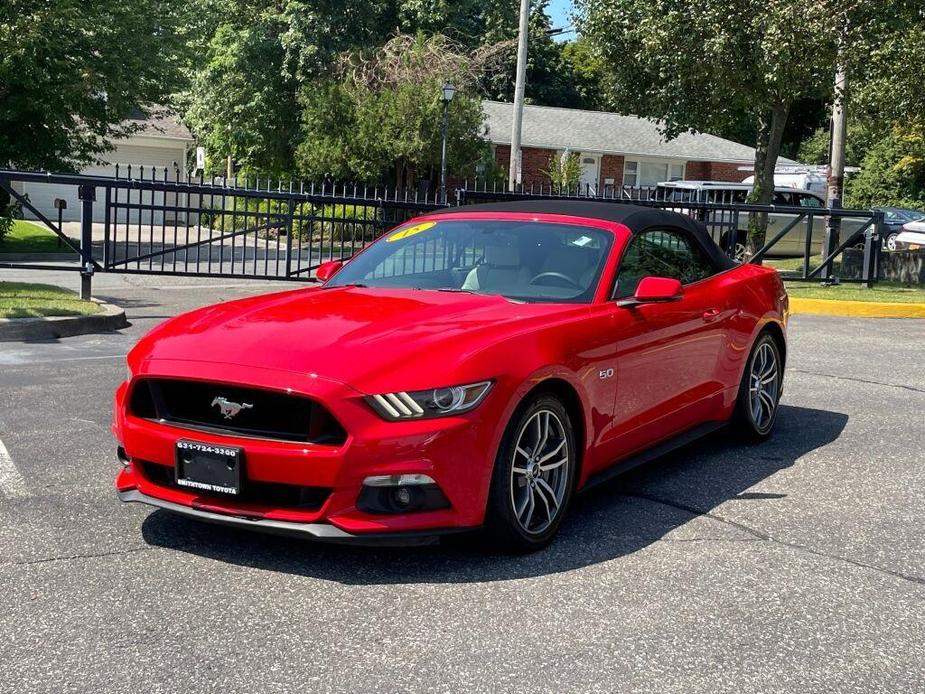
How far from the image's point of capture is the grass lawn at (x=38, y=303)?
11.7m

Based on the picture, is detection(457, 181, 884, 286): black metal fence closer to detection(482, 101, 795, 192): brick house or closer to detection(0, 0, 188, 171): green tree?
detection(0, 0, 188, 171): green tree

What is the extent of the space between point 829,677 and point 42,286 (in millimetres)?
13054

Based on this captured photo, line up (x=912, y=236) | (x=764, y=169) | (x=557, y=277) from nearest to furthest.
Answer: (x=557, y=277) → (x=764, y=169) → (x=912, y=236)

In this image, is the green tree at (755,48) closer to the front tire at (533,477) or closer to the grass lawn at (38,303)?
the grass lawn at (38,303)

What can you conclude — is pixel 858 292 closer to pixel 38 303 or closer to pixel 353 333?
pixel 38 303

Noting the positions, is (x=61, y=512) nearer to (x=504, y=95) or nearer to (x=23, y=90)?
(x=23, y=90)

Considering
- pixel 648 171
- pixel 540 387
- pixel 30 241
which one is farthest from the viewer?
pixel 648 171

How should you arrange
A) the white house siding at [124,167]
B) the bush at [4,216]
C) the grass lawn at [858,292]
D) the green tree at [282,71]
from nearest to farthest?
the grass lawn at [858,292] → the bush at [4,216] → the green tree at [282,71] → the white house siding at [124,167]

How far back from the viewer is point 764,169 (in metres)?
23.4

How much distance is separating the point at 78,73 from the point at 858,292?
57.3 ft

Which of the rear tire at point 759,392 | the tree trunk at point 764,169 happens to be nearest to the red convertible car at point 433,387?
the rear tire at point 759,392

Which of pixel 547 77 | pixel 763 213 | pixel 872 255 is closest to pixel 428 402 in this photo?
pixel 872 255

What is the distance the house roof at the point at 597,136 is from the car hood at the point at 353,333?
127ft

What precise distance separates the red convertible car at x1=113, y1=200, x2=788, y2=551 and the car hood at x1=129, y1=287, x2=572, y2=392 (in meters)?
0.01
